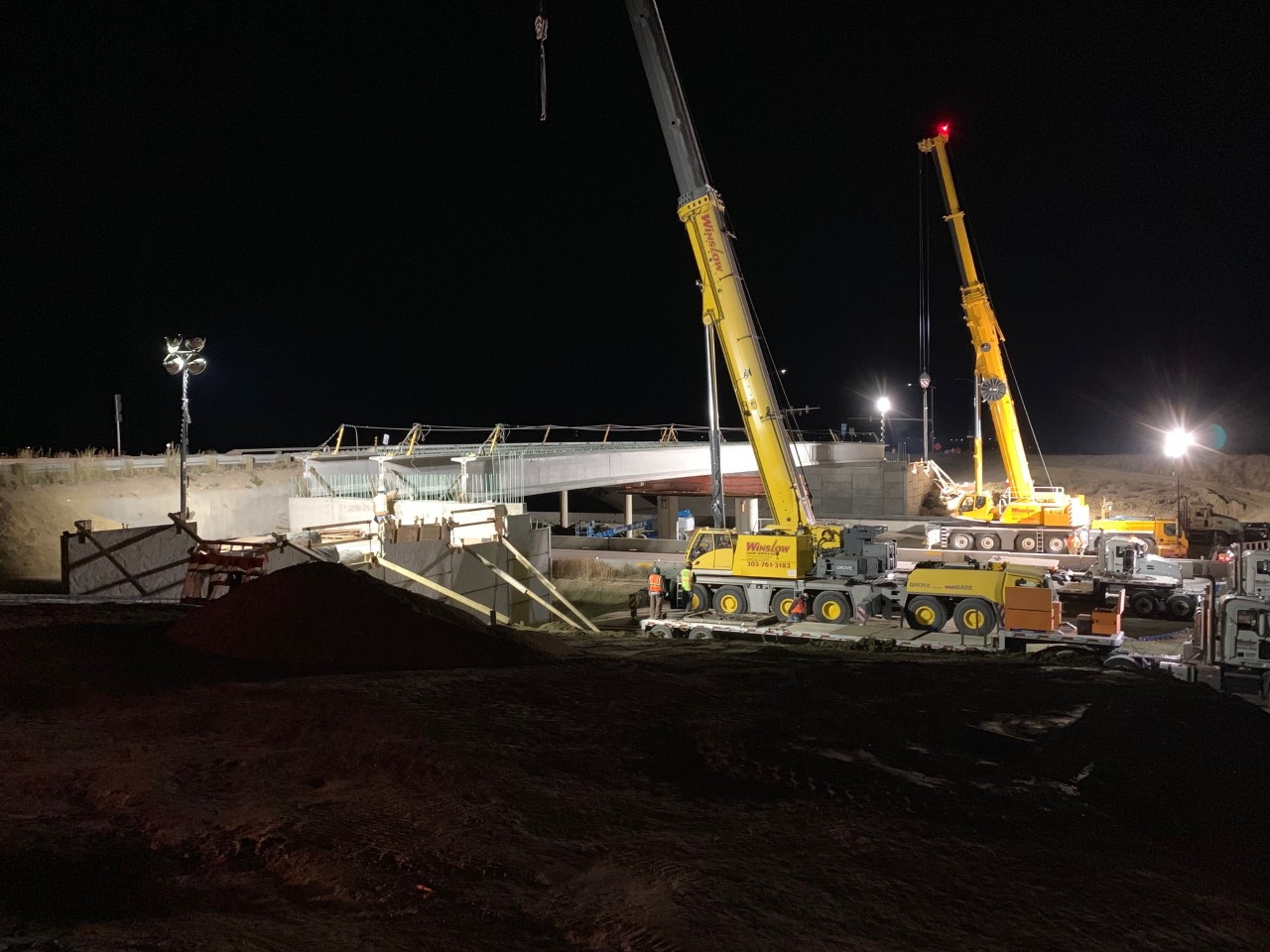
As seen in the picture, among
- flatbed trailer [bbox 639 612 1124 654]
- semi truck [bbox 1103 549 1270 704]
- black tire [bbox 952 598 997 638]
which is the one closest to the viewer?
semi truck [bbox 1103 549 1270 704]

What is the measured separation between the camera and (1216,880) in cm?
571

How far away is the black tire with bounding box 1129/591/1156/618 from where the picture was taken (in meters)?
22.4

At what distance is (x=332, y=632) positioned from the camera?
11648 mm

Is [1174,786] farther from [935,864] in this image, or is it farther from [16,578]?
[16,578]

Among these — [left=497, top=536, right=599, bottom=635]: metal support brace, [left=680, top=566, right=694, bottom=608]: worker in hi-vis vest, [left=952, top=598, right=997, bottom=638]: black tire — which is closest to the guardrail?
[left=497, top=536, right=599, bottom=635]: metal support brace

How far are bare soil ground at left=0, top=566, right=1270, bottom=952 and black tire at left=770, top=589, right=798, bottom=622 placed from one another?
23.4 ft

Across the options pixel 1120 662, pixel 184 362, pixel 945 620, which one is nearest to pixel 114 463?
pixel 184 362

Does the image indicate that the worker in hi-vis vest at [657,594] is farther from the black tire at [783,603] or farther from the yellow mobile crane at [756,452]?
the black tire at [783,603]

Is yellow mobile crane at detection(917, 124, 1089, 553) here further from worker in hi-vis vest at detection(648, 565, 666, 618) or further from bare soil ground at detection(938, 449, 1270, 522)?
worker in hi-vis vest at detection(648, 565, 666, 618)

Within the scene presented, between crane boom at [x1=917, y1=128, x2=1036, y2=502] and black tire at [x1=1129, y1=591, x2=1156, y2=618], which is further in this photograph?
crane boom at [x1=917, y1=128, x2=1036, y2=502]

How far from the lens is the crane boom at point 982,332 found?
31000 millimetres

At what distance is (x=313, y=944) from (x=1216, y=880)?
5.50 meters

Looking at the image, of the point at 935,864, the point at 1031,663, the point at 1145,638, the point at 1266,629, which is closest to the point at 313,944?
the point at 935,864

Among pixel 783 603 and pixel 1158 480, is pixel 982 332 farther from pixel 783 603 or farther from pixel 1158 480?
pixel 1158 480
